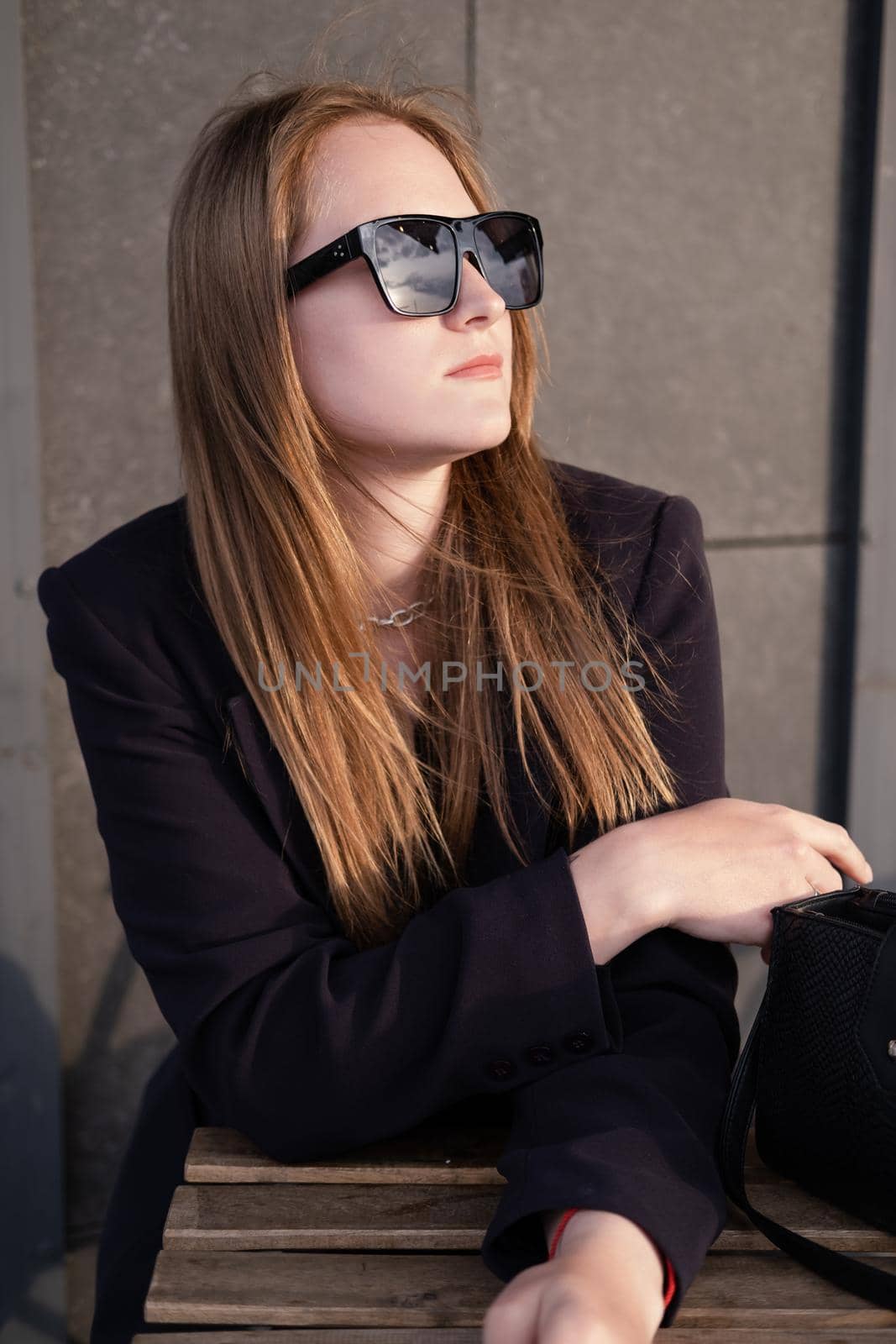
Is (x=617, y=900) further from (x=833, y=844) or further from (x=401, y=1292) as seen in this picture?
(x=401, y=1292)

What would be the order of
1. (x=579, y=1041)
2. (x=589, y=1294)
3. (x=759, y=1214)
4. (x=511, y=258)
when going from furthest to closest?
Answer: (x=511, y=258) → (x=579, y=1041) → (x=759, y=1214) → (x=589, y=1294)

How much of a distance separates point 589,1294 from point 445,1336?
214 millimetres

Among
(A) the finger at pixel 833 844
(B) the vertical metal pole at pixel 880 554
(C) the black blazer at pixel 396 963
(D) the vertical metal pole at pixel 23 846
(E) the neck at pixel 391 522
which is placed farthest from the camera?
(B) the vertical metal pole at pixel 880 554

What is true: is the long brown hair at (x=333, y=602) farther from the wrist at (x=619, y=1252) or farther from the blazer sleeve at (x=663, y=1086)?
the wrist at (x=619, y=1252)

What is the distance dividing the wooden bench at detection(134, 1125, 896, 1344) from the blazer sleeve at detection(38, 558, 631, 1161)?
0.21 feet

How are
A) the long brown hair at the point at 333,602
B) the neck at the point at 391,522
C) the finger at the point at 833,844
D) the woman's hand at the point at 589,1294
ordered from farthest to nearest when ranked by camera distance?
the neck at the point at 391,522 < the long brown hair at the point at 333,602 < the finger at the point at 833,844 < the woman's hand at the point at 589,1294

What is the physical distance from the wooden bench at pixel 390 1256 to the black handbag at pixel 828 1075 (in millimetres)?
39

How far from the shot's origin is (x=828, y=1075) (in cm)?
128

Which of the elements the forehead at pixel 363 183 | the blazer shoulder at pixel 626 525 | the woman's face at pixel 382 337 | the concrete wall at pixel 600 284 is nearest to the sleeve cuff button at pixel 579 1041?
the blazer shoulder at pixel 626 525

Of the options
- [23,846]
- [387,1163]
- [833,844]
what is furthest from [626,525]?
[23,846]

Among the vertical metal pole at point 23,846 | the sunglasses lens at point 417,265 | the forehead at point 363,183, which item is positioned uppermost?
the forehead at point 363,183

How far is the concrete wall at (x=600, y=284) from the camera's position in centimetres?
260

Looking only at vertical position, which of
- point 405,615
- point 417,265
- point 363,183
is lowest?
point 405,615

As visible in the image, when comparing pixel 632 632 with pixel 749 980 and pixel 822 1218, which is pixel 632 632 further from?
pixel 749 980
